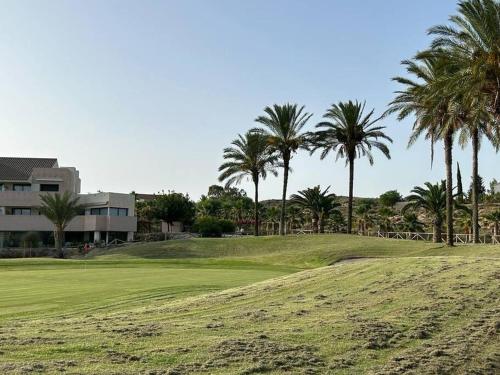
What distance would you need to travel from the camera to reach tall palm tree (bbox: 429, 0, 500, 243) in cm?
2388

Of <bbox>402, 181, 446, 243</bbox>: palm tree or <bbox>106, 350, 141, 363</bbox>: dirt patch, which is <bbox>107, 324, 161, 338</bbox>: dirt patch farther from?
<bbox>402, 181, 446, 243</bbox>: palm tree

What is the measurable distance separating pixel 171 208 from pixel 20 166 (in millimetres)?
19371

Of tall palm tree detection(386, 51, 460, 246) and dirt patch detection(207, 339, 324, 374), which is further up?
tall palm tree detection(386, 51, 460, 246)

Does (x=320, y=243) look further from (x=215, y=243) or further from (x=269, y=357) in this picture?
(x=269, y=357)

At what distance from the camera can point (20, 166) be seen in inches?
2835

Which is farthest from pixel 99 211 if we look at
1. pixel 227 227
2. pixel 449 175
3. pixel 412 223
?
pixel 449 175

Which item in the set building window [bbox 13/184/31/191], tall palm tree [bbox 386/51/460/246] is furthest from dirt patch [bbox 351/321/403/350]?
building window [bbox 13/184/31/191]

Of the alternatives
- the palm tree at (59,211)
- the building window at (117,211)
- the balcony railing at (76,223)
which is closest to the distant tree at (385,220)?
the building window at (117,211)

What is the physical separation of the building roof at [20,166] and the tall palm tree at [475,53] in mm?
54003

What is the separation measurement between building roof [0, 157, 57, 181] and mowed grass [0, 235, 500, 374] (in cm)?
5397

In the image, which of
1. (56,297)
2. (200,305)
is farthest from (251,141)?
(200,305)

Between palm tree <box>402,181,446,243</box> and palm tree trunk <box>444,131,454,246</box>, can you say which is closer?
palm tree trunk <box>444,131,454,246</box>

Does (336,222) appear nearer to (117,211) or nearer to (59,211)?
(117,211)

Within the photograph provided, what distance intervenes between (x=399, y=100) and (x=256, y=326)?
3528 cm
